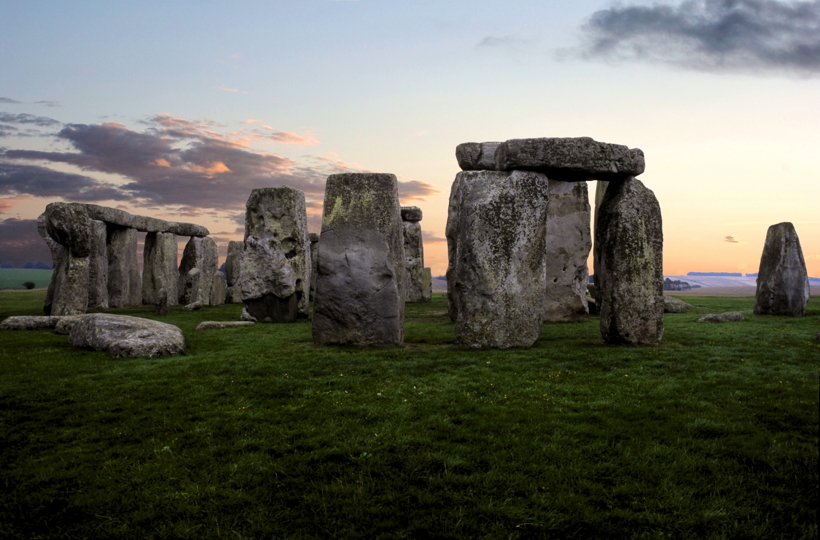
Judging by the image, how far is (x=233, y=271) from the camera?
24.1 meters

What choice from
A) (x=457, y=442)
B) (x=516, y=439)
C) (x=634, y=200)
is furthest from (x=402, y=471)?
(x=634, y=200)

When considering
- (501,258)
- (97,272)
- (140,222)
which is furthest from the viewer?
(140,222)

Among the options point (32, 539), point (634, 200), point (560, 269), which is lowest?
point (32, 539)

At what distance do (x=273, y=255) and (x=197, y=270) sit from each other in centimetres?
800

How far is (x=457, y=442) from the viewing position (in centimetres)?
471

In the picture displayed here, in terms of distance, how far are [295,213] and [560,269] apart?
7105 millimetres

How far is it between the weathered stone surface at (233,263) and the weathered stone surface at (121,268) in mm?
4000

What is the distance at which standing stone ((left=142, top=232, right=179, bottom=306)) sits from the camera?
21.6 metres

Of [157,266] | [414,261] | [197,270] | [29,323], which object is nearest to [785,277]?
[414,261]

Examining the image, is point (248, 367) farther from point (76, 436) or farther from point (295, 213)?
point (295, 213)

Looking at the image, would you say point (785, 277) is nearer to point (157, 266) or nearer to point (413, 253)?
point (413, 253)

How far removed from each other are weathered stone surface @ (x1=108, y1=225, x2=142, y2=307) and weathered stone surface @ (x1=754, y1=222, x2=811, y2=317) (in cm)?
2057

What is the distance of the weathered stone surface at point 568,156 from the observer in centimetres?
882

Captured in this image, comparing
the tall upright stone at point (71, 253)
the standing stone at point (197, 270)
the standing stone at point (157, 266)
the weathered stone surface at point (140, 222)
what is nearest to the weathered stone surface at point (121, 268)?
the weathered stone surface at point (140, 222)
